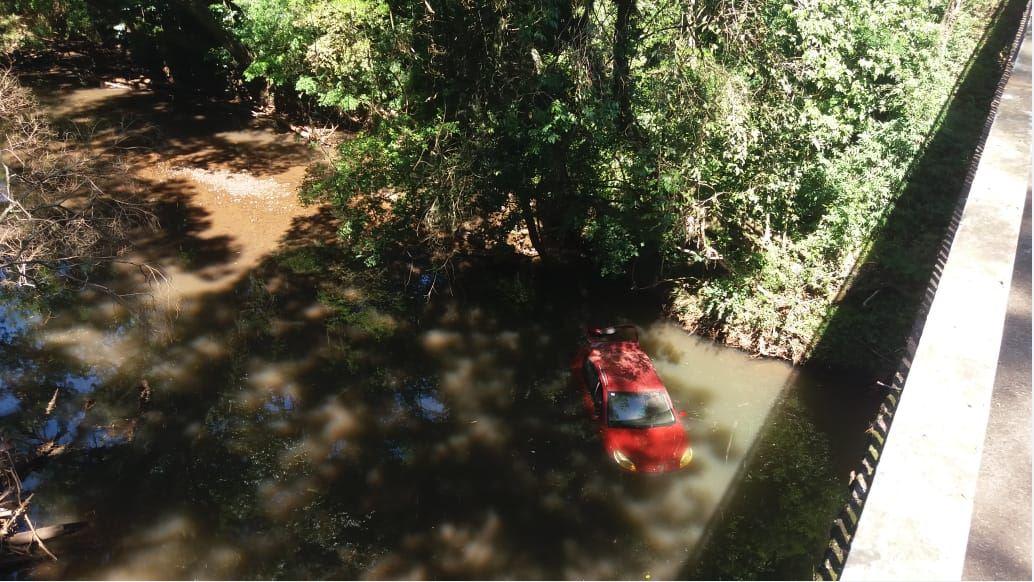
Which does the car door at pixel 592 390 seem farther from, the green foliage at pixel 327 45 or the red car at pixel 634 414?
the green foliage at pixel 327 45

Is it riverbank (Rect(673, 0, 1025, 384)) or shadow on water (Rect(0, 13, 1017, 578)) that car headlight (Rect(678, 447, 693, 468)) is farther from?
riverbank (Rect(673, 0, 1025, 384))

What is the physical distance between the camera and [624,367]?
9.88 meters

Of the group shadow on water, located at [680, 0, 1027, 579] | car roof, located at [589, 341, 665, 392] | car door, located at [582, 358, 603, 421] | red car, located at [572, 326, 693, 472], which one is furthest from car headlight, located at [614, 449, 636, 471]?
shadow on water, located at [680, 0, 1027, 579]

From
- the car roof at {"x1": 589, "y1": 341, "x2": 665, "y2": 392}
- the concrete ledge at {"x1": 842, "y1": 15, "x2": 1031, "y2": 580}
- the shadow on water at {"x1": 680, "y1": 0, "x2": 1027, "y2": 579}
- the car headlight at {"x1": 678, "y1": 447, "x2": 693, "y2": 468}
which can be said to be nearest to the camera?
the concrete ledge at {"x1": 842, "y1": 15, "x2": 1031, "y2": 580}

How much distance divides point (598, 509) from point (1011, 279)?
5.74m

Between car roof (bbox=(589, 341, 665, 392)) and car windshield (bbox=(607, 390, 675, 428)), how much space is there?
0.35 ft

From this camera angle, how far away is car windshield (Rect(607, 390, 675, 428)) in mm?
9219

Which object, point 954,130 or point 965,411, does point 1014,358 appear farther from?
point 954,130

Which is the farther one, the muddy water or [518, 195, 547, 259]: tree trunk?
[518, 195, 547, 259]: tree trunk

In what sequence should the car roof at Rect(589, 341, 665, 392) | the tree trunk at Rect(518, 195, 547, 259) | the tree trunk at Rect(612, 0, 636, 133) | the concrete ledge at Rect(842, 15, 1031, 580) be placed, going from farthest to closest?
the tree trunk at Rect(518, 195, 547, 259) < the tree trunk at Rect(612, 0, 636, 133) < the car roof at Rect(589, 341, 665, 392) < the concrete ledge at Rect(842, 15, 1031, 580)

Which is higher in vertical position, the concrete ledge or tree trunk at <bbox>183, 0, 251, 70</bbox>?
tree trunk at <bbox>183, 0, 251, 70</bbox>

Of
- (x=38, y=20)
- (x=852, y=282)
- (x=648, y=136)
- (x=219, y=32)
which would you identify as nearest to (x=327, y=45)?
(x=219, y=32)

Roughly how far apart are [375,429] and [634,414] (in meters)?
3.90

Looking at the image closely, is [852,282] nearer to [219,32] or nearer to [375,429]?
[375,429]
